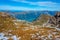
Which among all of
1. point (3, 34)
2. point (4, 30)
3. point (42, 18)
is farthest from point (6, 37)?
point (42, 18)

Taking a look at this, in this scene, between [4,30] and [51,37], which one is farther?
[4,30]

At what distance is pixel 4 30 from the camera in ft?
76.2

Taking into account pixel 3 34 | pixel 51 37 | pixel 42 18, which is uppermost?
pixel 42 18

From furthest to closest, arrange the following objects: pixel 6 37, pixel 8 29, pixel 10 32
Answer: pixel 8 29 < pixel 10 32 < pixel 6 37

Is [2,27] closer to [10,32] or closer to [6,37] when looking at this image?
[10,32]

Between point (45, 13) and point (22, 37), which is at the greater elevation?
point (45, 13)

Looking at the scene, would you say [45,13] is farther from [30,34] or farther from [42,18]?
[30,34]

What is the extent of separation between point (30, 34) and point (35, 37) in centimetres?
167

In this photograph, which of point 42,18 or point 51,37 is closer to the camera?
point 51,37

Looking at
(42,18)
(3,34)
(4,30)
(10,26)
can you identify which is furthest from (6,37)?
(42,18)

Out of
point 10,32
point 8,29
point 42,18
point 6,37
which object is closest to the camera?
point 6,37

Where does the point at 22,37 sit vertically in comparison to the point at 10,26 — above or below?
below

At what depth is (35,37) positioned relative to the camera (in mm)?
20891

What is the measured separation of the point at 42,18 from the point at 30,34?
6397 inches
